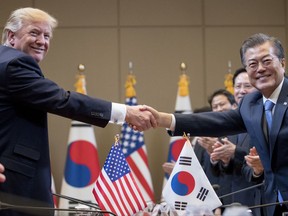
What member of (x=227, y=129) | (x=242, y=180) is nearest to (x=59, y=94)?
(x=227, y=129)

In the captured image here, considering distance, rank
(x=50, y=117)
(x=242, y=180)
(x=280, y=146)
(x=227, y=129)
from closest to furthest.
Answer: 1. (x=280, y=146)
2. (x=227, y=129)
3. (x=242, y=180)
4. (x=50, y=117)

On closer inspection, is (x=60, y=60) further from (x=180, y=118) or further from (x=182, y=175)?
(x=182, y=175)

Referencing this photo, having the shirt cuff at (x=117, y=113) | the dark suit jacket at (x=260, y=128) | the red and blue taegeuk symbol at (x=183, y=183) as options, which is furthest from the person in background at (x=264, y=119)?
the red and blue taegeuk symbol at (x=183, y=183)

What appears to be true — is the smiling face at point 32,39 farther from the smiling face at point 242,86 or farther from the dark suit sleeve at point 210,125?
the smiling face at point 242,86

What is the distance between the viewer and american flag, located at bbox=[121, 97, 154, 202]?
6848 millimetres

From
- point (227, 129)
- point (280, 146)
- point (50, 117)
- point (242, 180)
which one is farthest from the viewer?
point (50, 117)

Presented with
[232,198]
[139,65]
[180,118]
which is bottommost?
[232,198]

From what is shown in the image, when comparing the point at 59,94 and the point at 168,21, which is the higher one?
the point at 168,21

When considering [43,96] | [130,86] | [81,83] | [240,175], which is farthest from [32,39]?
[130,86]

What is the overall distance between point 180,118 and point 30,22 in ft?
3.48

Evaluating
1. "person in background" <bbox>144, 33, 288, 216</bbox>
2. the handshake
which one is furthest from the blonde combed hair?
"person in background" <bbox>144, 33, 288, 216</bbox>

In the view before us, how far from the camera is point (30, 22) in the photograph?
10.3ft

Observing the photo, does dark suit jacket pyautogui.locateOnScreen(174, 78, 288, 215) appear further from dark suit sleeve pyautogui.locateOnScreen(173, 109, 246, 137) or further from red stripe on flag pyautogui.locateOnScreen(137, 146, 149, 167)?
red stripe on flag pyautogui.locateOnScreen(137, 146, 149, 167)

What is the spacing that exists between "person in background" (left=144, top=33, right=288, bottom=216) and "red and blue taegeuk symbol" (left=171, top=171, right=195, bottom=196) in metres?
0.42
